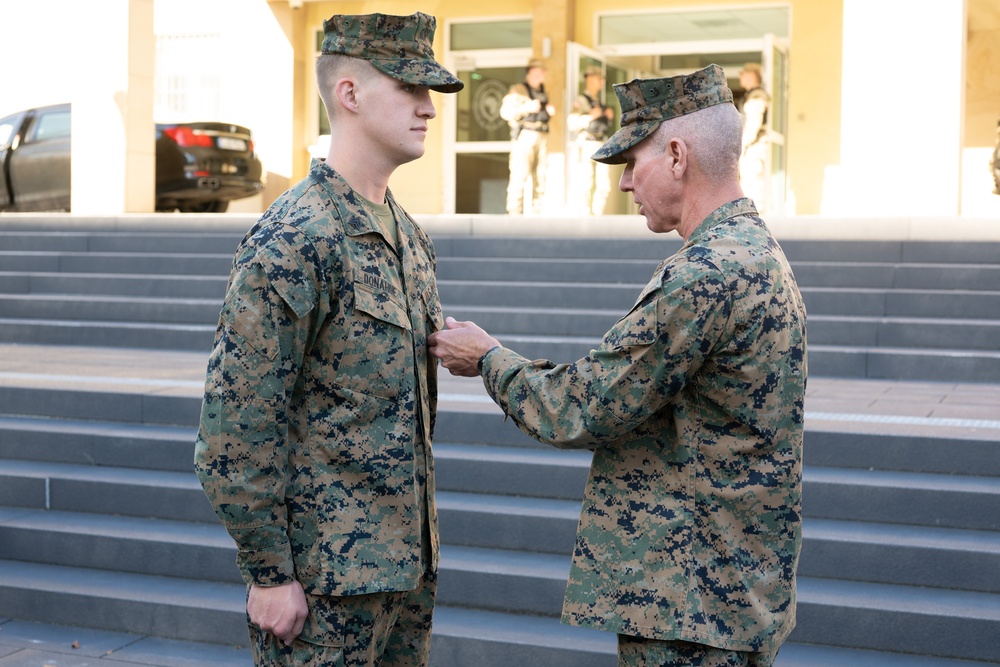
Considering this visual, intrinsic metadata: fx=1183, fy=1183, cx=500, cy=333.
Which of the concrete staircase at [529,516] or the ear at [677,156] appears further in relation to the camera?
the concrete staircase at [529,516]

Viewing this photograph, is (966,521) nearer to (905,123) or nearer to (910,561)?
(910,561)

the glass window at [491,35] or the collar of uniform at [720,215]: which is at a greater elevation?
the glass window at [491,35]

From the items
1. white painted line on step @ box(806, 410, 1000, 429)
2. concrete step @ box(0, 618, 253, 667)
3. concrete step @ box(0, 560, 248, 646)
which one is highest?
white painted line on step @ box(806, 410, 1000, 429)

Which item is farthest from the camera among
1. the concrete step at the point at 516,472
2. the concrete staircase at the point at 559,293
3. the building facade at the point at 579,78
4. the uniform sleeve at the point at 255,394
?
the building facade at the point at 579,78

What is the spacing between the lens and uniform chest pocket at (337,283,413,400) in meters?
2.64

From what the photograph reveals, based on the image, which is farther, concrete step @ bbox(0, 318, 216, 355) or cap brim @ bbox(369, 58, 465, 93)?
concrete step @ bbox(0, 318, 216, 355)

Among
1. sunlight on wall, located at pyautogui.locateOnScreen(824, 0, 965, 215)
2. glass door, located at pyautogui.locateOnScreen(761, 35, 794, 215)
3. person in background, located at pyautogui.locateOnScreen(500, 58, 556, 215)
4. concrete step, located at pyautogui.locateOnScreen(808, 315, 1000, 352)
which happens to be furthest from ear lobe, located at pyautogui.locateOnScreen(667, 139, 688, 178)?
glass door, located at pyautogui.locateOnScreen(761, 35, 794, 215)

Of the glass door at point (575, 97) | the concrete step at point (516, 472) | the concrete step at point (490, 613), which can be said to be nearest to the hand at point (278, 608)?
the concrete step at point (490, 613)

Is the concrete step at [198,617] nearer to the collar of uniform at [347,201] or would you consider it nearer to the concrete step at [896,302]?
the collar of uniform at [347,201]

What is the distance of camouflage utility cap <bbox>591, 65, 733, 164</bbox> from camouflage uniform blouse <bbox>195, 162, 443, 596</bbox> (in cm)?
61

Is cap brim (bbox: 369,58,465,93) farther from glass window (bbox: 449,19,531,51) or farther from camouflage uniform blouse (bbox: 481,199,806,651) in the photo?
glass window (bbox: 449,19,531,51)

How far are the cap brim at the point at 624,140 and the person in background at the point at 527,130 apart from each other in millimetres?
12537

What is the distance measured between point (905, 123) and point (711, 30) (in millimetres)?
7711

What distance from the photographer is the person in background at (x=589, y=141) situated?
15.3 meters
